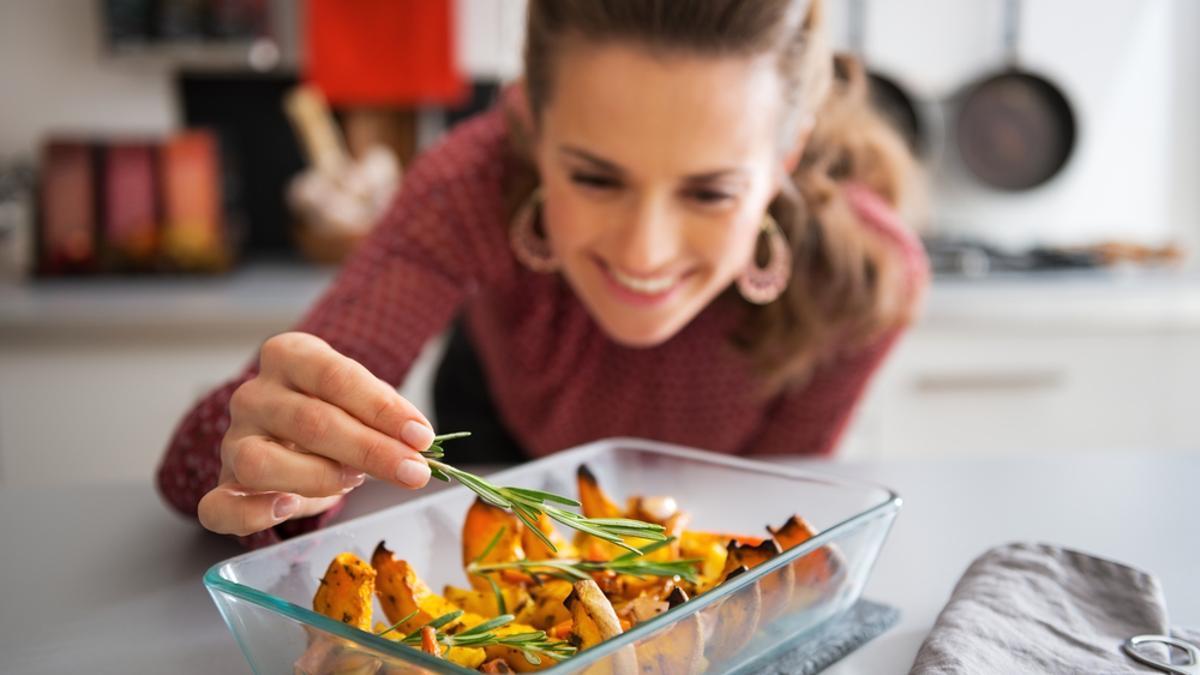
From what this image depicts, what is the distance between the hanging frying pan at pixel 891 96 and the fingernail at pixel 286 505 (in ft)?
7.04

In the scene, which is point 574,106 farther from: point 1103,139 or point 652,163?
point 1103,139

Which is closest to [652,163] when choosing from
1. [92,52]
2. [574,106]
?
[574,106]

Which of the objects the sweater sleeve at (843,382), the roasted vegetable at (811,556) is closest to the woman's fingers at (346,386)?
the roasted vegetable at (811,556)

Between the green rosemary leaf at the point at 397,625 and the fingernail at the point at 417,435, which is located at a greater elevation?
the fingernail at the point at 417,435

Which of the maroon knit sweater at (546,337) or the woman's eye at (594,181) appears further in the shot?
the maroon knit sweater at (546,337)

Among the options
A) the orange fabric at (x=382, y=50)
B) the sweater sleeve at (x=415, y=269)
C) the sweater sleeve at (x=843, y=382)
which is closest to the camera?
the sweater sleeve at (x=415, y=269)

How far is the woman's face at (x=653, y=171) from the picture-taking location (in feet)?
3.24

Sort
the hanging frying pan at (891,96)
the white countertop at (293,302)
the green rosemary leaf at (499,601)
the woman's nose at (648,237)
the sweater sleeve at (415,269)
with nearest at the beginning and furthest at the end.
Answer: the green rosemary leaf at (499,601)
the woman's nose at (648,237)
the sweater sleeve at (415,269)
the white countertop at (293,302)
the hanging frying pan at (891,96)

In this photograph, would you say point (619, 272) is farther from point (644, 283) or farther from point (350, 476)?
point (350, 476)

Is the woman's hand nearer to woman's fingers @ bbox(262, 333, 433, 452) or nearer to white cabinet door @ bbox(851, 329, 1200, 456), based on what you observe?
woman's fingers @ bbox(262, 333, 433, 452)

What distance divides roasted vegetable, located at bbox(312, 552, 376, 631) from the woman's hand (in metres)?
0.05

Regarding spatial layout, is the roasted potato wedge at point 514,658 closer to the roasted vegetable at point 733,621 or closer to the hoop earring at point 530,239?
the roasted vegetable at point 733,621

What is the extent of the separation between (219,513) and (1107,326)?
197 cm

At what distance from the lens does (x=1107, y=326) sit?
7.38 ft
